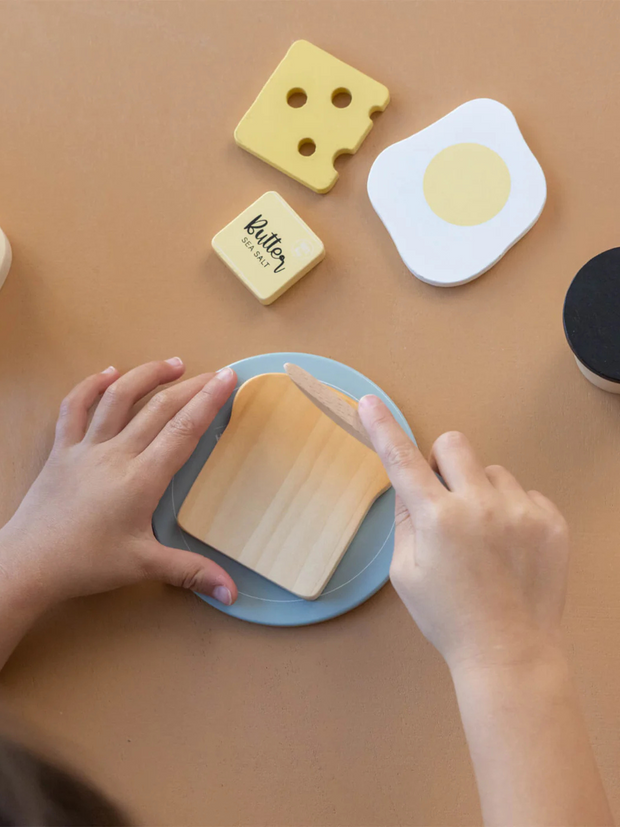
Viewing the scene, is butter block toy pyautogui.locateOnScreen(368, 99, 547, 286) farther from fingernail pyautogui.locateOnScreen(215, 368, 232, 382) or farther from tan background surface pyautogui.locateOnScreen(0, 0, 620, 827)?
fingernail pyautogui.locateOnScreen(215, 368, 232, 382)

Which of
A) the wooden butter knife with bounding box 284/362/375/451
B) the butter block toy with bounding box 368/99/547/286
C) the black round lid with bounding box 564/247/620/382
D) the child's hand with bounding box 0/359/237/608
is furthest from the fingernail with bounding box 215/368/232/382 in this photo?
the black round lid with bounding box 564/247/620/382

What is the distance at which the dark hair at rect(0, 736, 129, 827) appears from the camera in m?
0.44

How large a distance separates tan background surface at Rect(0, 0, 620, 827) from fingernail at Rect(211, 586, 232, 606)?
1.3 inches

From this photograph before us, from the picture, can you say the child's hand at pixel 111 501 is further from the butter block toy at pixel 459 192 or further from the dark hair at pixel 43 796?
the butter block toy at pixel 459 192

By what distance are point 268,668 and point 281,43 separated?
2.31 feet

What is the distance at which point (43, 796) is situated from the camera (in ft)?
1.54

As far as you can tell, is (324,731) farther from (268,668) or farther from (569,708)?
(569,708)

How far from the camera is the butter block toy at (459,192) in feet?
2.29

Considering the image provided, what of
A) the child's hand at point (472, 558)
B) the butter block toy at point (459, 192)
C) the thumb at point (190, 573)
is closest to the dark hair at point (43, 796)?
the thumb at point (190, 573)

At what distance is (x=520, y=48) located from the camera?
0.75m

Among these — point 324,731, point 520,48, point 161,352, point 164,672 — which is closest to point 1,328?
point 161,352

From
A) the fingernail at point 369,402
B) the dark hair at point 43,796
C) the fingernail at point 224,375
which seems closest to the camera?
the dark hair at point 43,796

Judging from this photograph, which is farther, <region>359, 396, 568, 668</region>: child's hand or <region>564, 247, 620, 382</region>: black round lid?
<region>564, 247, 620, 382</region>: black round lid

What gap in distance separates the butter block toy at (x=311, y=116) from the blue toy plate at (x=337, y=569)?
0.23 meters
